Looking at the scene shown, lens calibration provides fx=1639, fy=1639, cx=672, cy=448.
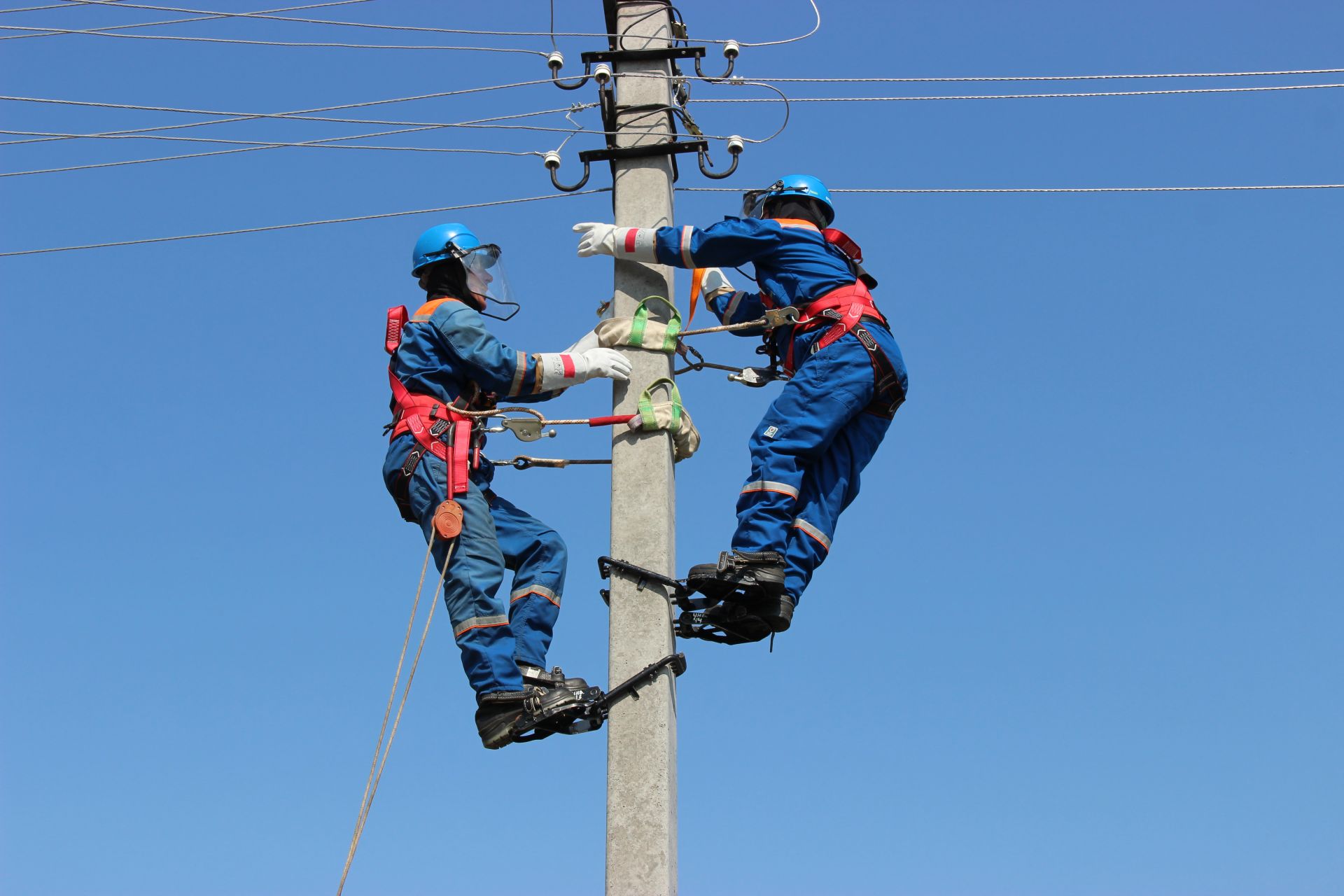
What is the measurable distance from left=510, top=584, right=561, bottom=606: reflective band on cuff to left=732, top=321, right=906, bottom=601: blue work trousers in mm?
846

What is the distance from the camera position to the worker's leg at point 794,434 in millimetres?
5906

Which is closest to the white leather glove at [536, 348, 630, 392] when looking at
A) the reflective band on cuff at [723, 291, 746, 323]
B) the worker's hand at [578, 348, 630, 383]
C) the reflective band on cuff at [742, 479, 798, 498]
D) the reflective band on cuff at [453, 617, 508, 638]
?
the worker's hand at [578, 348, 630, 383]

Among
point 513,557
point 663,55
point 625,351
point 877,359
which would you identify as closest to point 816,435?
point 877,359

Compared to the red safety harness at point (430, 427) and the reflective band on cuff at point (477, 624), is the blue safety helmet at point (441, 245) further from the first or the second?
the reflective band on cuff at point (477, 624)

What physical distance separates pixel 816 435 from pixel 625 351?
832mm

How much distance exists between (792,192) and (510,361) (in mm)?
1459

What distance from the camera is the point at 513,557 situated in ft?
20.9

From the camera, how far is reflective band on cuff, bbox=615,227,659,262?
6.30m

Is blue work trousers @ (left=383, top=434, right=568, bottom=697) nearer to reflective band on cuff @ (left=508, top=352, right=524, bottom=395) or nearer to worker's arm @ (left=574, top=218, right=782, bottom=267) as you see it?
reflective band on cuff @ (left=508, top=352, right=524, bottom=395)

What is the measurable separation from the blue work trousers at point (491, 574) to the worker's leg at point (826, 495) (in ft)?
3.17

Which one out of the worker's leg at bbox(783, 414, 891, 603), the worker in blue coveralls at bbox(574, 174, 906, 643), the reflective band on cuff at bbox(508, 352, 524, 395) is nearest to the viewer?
the worker in blue coveralls at bbox(574, 174, 906, 643)

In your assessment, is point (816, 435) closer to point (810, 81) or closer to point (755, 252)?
point (755, 252)

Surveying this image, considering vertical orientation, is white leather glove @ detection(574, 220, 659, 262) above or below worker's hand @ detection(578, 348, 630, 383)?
above

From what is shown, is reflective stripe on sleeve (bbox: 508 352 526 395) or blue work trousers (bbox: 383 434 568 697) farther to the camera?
reflective stripe on sleeve (bbox: 508 352 526 395)
